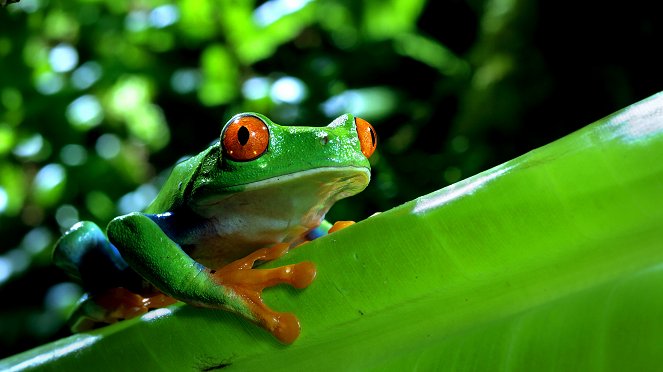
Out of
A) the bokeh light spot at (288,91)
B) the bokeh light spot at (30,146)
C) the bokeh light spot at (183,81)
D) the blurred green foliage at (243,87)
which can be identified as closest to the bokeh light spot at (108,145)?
the blurred green foliage at (243,87)

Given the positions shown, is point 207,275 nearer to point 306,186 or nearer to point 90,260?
point 306,186

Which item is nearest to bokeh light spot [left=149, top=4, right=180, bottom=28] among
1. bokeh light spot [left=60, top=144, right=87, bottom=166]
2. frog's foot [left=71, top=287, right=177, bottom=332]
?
bokeh light spot [left=60, top=144, right=87, bottom=166]

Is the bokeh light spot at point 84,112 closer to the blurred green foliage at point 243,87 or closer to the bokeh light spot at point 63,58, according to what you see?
the blurred green foliage at point 243,87

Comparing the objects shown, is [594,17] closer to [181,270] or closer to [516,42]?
[516,42]

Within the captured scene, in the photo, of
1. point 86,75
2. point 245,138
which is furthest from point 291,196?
point 86,75

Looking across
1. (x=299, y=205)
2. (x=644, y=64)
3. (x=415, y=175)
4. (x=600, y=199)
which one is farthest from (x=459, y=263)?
(x=644, y=64)

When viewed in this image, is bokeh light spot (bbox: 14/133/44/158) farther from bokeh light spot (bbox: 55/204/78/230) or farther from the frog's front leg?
the frog's front leg
